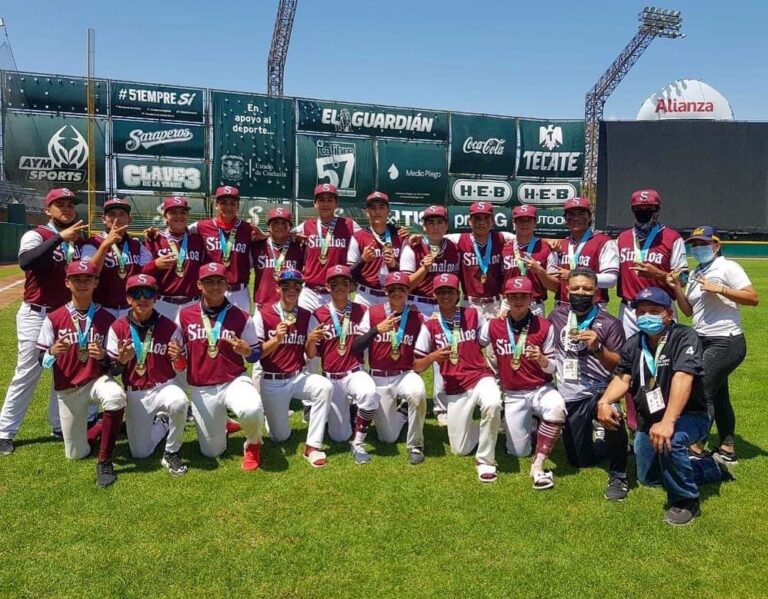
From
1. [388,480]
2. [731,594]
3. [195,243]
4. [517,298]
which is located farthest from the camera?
[195,243]

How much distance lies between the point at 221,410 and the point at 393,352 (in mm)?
1804

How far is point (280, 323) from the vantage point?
580 cm

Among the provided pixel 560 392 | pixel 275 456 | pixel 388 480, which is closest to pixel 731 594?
pixel 560 392

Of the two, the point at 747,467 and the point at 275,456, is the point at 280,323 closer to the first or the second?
A: the point at 275,456

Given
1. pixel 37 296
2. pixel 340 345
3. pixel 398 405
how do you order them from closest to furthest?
pixel 37 296, pixel 340 345, pixel 398 405

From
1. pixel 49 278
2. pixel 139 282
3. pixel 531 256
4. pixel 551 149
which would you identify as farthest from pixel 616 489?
pixel 551 149

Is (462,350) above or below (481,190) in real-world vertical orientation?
below

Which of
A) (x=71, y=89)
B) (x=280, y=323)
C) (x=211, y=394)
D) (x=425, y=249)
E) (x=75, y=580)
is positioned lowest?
(x=75, y=580)

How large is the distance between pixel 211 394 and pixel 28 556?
1984mm

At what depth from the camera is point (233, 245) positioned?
22.4 feet

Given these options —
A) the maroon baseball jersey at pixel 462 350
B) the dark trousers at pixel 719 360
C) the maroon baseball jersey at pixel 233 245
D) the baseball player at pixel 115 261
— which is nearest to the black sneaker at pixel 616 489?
the dark trousers at pixel 719 360

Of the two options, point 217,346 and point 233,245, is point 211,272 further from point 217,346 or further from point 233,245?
point 233,245

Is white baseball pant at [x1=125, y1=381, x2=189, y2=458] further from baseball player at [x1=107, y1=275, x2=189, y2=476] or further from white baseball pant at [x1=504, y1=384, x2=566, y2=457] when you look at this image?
white baseball pant at [x1=504, y1=384, x2=566, y2=457]

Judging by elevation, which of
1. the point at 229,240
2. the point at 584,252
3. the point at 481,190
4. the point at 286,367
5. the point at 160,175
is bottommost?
the point at 286,367
